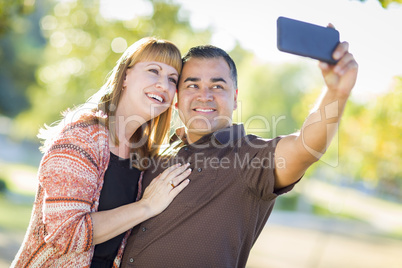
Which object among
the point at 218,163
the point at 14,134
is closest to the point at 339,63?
the point at 218,163

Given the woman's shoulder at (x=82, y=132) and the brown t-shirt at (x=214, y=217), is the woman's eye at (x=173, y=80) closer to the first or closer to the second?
the woman's shoulder at (x=82, y=132)

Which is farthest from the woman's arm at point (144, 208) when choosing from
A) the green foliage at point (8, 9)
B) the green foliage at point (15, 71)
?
the green foliage at point (15, 71)

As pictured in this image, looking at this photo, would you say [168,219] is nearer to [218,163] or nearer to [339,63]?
[218,163]

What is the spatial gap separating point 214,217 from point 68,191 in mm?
938

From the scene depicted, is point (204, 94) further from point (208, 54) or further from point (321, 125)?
point (321, 125)

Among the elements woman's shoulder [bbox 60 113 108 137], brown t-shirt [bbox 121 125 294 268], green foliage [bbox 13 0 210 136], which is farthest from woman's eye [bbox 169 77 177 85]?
green foliage [bbox 13 0 210 136]

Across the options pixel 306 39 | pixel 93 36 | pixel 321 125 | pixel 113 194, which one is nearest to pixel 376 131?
pixel 93 36

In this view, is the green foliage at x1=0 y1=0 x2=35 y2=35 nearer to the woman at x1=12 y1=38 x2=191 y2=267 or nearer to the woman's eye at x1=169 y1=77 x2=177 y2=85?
the woman at x1=12 y1=38 x2=191 y2=267

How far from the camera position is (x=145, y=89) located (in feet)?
10.9

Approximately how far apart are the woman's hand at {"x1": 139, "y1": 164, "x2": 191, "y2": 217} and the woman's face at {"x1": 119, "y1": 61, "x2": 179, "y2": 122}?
54cm

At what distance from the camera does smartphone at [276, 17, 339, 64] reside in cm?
184

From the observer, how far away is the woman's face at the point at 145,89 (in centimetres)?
334

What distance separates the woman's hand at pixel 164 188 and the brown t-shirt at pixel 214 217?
0.14 feet

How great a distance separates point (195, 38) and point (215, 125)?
6815 millimetres
